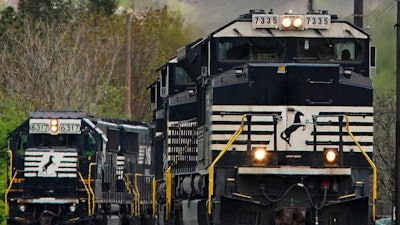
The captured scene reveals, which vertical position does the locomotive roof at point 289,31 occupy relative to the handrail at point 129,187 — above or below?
above

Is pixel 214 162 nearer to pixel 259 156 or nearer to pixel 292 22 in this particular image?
pixel 259 156

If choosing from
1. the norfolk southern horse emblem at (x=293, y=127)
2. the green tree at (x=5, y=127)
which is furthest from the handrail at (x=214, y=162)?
the green tree at (x=5, y=127)

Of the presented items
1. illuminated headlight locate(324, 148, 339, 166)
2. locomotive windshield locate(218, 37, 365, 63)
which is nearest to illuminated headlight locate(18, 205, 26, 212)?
locomotive windshield locate(218, 37, 365, 63)

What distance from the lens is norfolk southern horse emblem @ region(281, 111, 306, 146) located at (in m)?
18.5

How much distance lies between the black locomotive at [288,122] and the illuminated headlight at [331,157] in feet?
0.05

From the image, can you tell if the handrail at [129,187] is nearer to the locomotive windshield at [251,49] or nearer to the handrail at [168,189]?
the handrail at [168,189]

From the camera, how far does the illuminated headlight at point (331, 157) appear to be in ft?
60.4

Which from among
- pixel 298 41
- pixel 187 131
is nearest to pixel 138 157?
pixel 187 131

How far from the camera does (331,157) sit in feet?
60.5

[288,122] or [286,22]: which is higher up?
[286,22]

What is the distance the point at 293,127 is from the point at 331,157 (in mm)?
715

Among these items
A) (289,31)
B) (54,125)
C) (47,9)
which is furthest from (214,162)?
(47,9)

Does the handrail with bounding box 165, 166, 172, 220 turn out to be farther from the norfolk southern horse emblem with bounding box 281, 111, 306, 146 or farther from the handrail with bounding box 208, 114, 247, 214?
the norfolk southern horse emblem with bounding box 281, 111, 306, 146

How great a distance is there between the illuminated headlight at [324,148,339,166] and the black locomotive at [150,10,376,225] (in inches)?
0.6
